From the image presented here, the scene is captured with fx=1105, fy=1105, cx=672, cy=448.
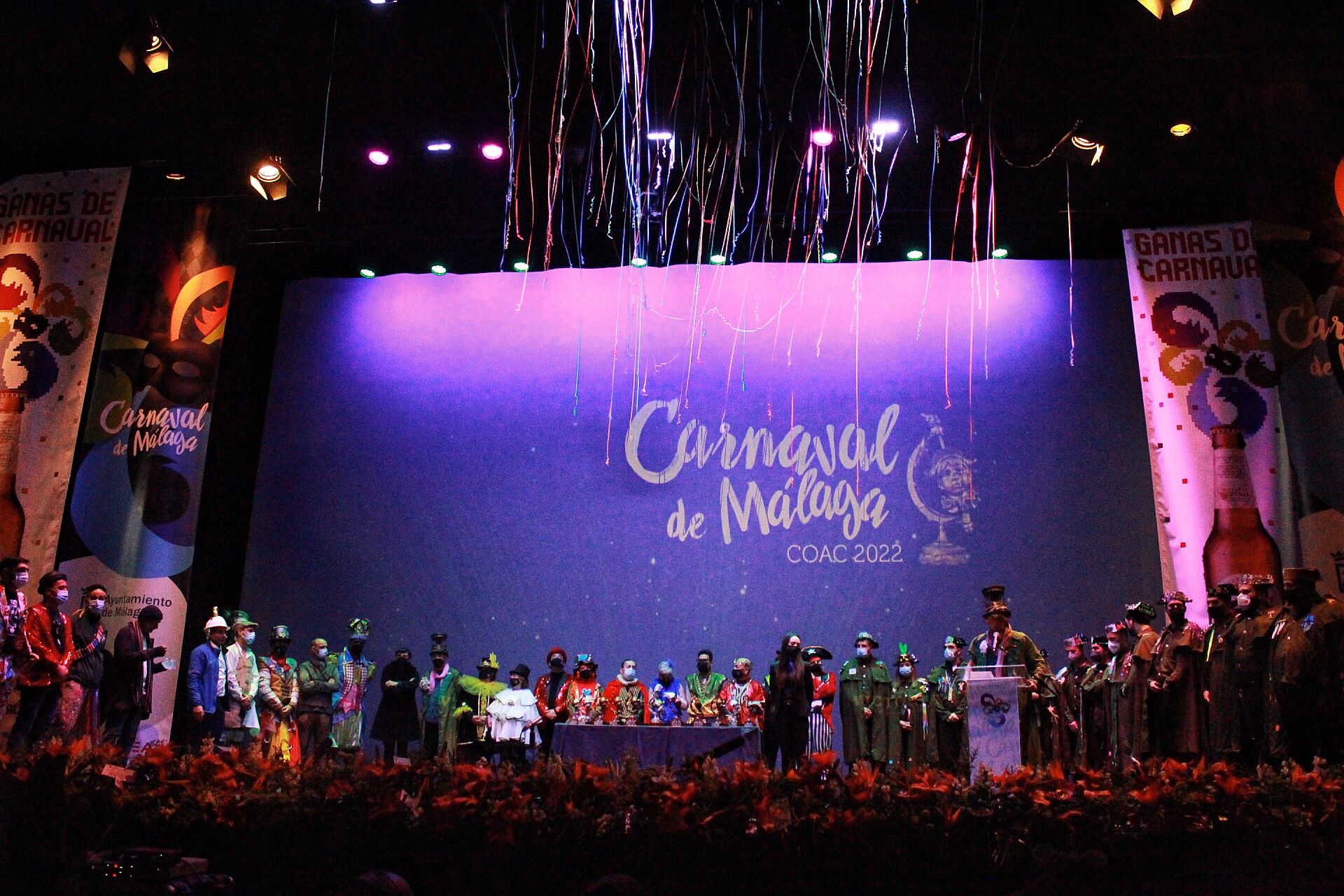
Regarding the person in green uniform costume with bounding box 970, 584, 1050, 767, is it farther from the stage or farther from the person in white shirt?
the stage

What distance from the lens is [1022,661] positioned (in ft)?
24.1

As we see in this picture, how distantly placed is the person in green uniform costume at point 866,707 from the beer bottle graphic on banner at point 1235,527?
2.65 meters

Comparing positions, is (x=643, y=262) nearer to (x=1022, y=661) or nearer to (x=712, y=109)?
(x=712, y=109)

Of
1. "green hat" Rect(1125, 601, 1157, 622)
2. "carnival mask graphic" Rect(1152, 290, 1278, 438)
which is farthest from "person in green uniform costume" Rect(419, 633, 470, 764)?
"carnival mask graphic" Rect(1152, 290, 1278, 438)

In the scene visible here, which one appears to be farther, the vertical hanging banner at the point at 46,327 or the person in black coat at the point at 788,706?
the vertical hanging banner at the point at 46,327

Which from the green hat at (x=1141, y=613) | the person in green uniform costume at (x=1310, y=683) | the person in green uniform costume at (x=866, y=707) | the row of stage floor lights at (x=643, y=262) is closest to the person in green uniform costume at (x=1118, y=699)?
the green hat at (x=1141, y=613)

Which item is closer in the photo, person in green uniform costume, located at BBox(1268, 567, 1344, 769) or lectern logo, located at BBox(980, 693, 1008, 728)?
person in green uniform costume, located at BBox(1268, 567, 1344, 769)

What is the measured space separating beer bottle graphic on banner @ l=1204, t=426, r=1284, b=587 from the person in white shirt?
213 inches

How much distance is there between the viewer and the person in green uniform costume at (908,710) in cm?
853

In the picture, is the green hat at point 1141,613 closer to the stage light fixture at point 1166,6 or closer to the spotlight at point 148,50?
the stage light fixture at point 1166,6

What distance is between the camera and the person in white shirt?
344 inches

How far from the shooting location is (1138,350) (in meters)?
9.24

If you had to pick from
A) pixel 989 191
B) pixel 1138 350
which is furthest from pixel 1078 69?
pixel 1138 350

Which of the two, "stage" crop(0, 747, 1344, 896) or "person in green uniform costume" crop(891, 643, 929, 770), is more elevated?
"person in green uniform costume" crop(891, 643, 929, 770)
